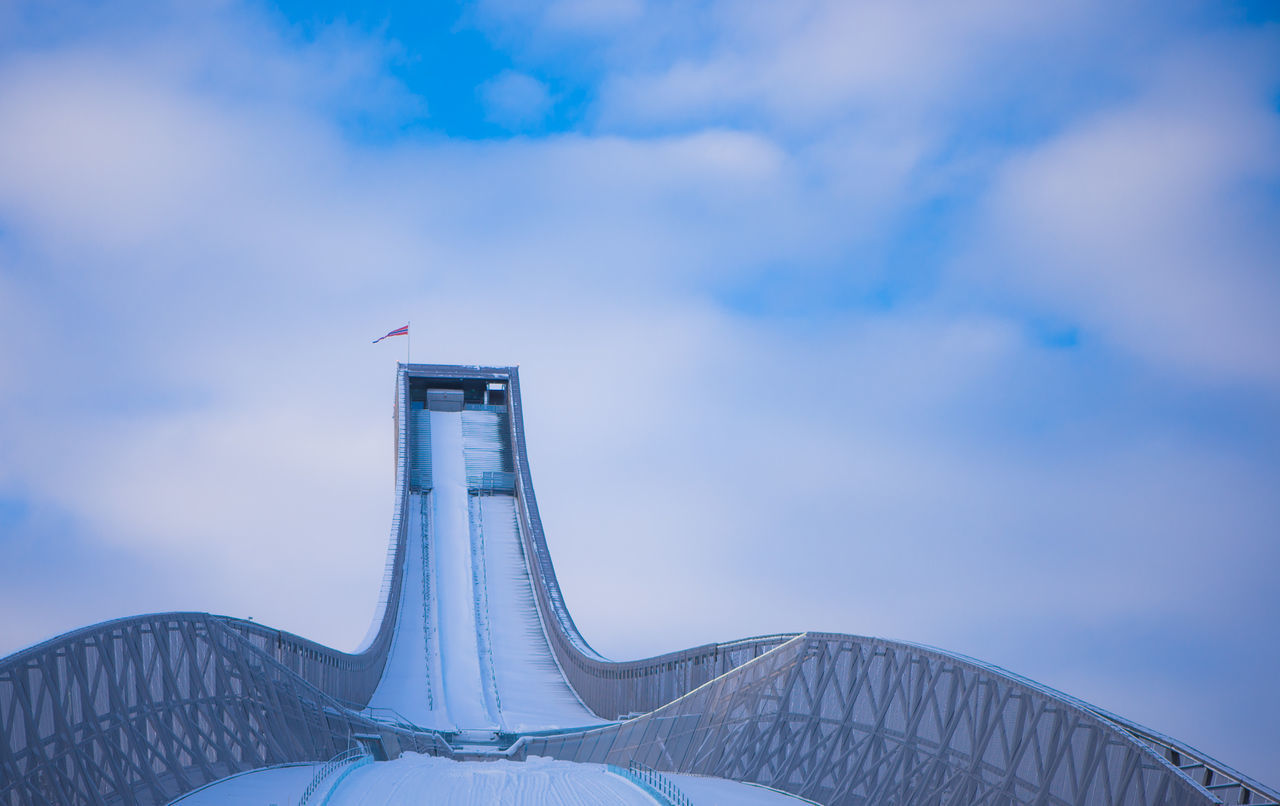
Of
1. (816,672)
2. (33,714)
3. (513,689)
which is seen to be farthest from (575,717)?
(33,714)

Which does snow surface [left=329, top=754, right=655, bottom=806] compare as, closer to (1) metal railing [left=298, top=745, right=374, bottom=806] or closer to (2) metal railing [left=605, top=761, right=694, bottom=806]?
(2) metal railing [left=605, top=761, right=694, bottom=806]

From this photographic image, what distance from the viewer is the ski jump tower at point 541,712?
16828 millimetres

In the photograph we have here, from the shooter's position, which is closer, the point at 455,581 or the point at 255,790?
the point at 255,790

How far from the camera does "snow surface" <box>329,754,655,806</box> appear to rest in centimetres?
1934

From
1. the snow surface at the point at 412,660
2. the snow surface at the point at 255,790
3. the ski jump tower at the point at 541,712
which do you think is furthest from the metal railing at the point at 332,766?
the snow surface at the point at 412,660

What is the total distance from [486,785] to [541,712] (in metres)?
14.8

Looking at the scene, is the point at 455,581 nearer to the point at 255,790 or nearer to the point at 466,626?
the point at 466,626

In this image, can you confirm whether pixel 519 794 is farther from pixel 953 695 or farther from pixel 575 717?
pixel 575 717

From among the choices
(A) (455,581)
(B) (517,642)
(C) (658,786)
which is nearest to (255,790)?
(C) (658,786)

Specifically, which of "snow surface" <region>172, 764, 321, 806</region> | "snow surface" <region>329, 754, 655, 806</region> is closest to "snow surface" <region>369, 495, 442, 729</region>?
"snow surface" <region>329, 754, 655, 806</region>

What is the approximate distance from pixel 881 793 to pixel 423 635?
2229 cm

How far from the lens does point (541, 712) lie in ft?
116

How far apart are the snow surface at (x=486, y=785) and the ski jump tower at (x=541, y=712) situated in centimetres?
254

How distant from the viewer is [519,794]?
65.9 ft
